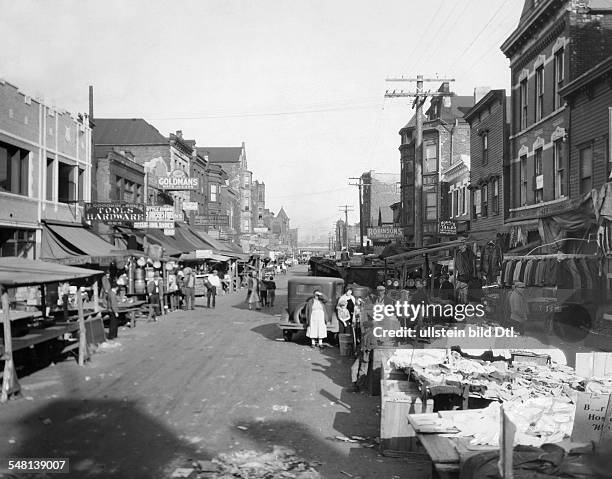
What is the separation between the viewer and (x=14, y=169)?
22.0 metres

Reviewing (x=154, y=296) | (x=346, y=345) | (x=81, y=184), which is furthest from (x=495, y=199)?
(x=81, y=184)

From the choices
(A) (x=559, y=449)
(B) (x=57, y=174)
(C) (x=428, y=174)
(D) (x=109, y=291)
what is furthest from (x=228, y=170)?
(A) (x=559, y=449)

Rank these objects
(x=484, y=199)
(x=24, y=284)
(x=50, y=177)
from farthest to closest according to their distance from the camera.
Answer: (x=484, y=199)
(x=50, y=177)
(x=24, y=284)

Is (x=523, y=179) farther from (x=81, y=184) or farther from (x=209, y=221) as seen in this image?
(x=209, y=221)

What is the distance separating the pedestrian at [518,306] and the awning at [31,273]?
447 inches

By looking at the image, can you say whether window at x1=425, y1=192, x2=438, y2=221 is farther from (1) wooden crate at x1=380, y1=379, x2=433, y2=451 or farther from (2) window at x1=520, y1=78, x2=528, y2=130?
(1) wooden crate at x1=380, y1=379, x2=433, y2=451

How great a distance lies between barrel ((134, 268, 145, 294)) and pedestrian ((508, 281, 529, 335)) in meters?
16.1

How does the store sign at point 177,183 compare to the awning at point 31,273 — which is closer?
the awning at point 31,273

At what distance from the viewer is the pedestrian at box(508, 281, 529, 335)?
52.3ft

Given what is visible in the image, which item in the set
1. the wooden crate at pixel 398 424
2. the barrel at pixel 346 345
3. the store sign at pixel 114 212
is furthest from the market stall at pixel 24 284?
the store sign at pixel 114 212

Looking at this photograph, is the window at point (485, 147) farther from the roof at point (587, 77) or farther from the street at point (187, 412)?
the street at point (187, 412)

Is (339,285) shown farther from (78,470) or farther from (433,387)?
(78,470)

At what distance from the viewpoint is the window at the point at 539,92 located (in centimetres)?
2348

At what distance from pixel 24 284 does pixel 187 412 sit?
4310mm
